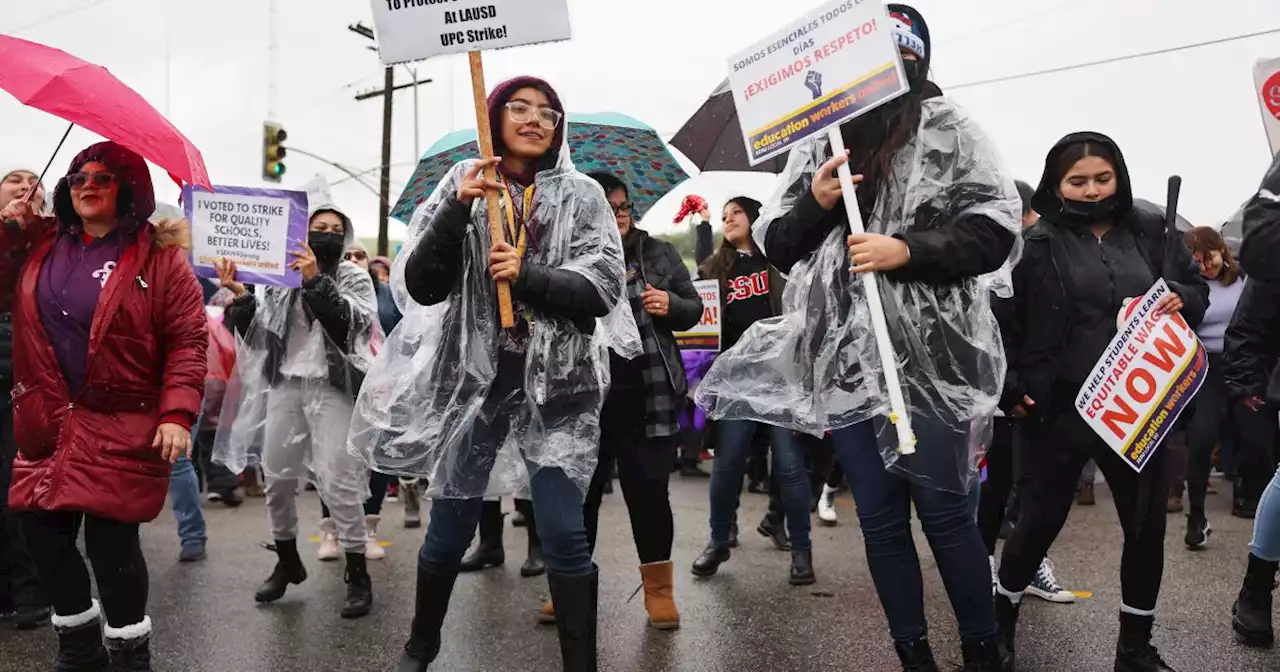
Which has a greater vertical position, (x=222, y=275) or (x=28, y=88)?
(x=28, y=88)

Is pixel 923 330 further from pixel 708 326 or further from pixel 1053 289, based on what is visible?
pixel 708 326

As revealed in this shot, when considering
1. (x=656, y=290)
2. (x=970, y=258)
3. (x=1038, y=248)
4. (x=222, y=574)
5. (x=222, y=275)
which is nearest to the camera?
(x=970, y=258)

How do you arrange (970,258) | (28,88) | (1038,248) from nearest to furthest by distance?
(970,258) → (28,88) → (1038,248)

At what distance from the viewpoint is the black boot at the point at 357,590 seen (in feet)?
14.4

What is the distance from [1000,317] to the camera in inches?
132

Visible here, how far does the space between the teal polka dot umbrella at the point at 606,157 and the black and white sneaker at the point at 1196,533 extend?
3.49m

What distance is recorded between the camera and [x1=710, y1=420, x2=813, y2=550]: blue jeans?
4.98m

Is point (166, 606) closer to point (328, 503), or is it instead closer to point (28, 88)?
point (328, 503)

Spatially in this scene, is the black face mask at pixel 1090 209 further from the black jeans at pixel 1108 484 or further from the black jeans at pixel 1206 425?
the black jeans at pixel 1206 425

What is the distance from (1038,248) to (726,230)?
242cm

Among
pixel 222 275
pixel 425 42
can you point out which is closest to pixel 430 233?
pixel 425 42

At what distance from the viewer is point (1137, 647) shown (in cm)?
322

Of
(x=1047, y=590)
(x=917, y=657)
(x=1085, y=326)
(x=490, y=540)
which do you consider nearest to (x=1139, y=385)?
(x=1085, y=326)

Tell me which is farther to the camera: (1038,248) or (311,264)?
(311,264)
